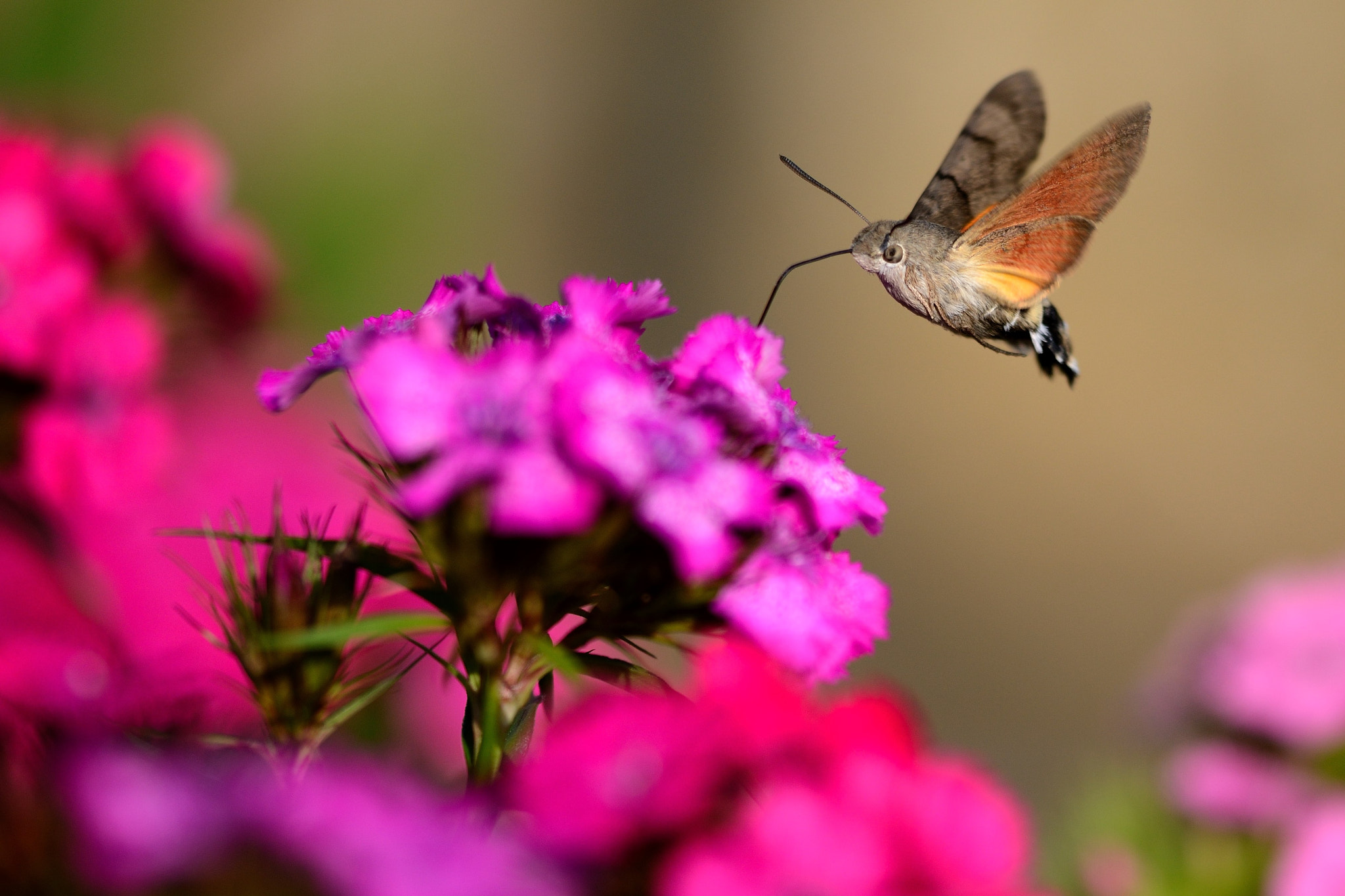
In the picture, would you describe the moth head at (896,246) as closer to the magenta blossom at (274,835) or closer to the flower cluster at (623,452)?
the flower cluster at (623,452)

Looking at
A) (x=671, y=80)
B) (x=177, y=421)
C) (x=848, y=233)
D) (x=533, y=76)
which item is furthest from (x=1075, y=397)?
(x=177, y=421)

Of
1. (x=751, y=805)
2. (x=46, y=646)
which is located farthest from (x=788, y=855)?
(x=46, y=646)

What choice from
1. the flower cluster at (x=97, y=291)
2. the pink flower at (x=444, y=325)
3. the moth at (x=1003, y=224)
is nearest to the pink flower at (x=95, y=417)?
the flower cluster at (x=97, y=291)

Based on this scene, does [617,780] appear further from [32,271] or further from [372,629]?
[32,271]

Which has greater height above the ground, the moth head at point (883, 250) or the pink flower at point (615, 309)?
the moth head at point (883, 250)

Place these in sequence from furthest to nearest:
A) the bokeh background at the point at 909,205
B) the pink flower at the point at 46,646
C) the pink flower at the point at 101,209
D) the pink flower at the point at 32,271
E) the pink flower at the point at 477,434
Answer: the bokeh background at the point at 909,205 → the pink flower at the point at 101,209 → the pink flower at the point at 32,271 → the pink flower at the point at 46,646 → the pink flower at the point at 477,434

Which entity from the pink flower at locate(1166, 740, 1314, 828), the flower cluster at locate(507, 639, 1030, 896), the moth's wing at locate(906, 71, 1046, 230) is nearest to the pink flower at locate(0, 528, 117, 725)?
the flower cluster at locate(507, 639, 1030, 896)
